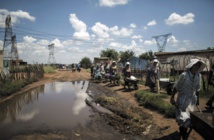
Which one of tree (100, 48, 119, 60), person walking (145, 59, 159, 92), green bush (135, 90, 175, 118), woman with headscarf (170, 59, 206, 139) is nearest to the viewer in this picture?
woman with headscarf (170, 59, 206, 139)

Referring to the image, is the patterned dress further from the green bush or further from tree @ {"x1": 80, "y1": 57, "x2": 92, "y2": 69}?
tree @ {"x1": 80, "y1": 57, "x2": 92, "y2": 69}

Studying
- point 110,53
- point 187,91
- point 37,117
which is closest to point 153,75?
point 187,91

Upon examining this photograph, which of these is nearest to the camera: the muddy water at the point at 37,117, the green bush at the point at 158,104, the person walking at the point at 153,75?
the muddy water at the point at 37,117

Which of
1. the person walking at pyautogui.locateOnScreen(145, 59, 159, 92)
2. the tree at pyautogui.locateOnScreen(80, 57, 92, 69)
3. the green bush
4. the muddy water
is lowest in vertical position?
the muddy water

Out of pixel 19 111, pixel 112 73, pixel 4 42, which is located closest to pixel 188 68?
pixel 19 111

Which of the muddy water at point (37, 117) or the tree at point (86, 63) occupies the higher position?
the tree at point (86, 63)

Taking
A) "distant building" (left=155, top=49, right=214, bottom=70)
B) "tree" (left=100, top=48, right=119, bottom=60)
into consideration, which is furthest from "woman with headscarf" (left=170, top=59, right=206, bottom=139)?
"tree" (left=100, top=48, right=119, bottom=60)

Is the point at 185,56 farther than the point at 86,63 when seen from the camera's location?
No

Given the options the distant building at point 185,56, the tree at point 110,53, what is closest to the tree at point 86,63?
the tree at point 110,53

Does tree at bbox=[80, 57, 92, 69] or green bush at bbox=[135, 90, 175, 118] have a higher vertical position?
tree at bbox=[80, 57, 92, 69]

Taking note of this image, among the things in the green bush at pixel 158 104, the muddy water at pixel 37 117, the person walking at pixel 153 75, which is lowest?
the muddy water at pixel 37 117

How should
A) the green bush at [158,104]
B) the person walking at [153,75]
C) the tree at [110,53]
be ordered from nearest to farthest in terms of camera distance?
1. the green bush at [158,104]
2. the person walking at [153,75]
3. the tree at [110,53]

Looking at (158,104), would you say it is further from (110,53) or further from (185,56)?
(110,53)

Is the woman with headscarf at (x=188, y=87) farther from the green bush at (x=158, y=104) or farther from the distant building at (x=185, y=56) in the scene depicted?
the distant building at (x=185, y=56)
